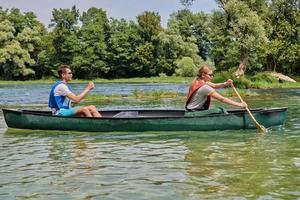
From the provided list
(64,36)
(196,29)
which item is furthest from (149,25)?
(64,36)

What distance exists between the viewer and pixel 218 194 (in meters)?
6.10

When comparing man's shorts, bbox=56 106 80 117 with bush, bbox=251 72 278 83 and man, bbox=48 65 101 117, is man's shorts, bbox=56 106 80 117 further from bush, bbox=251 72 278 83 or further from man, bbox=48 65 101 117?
bush, bbox=251 72 278 83

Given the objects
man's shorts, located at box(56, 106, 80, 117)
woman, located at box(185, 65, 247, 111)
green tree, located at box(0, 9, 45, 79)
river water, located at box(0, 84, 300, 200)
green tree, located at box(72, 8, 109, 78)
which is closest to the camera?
river water, located at box(0, 84, 300, 200)

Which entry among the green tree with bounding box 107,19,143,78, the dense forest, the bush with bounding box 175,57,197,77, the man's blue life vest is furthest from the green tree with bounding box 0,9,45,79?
the man's blue life vest

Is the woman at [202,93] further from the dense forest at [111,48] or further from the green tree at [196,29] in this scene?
the green tree at [196,29]

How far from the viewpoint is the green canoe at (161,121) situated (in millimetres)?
12094

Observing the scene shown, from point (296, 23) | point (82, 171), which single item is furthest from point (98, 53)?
point (82, 171)

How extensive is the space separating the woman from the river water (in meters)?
0.71

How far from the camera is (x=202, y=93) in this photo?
1184cm

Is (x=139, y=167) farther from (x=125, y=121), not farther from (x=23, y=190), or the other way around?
(x=125, y=121)

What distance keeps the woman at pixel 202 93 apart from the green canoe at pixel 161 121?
0.19m

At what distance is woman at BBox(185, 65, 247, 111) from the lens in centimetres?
1158

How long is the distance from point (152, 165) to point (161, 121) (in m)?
4.09

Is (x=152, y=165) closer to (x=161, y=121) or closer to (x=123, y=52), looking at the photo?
(x=161, y=121)
